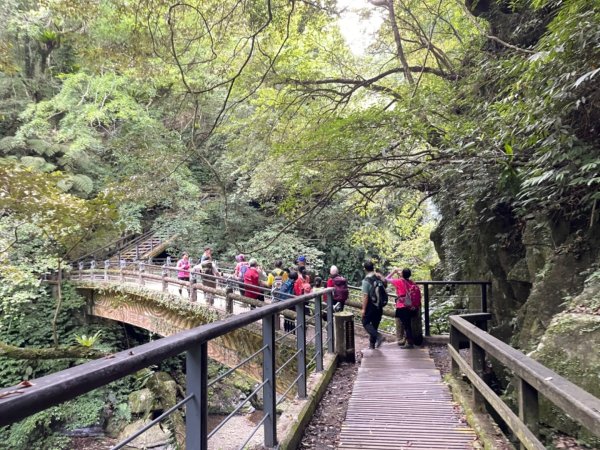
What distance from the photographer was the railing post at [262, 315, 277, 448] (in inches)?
109

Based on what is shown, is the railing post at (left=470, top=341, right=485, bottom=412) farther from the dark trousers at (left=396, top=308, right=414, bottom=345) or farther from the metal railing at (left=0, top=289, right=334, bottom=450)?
the dark trousers at (left=396, top=308, right=414, bottom=345)

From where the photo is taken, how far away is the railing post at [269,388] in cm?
276

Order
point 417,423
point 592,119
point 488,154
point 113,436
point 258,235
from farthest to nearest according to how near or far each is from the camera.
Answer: point 258,235 < point 113,436 < point 488,154 < point 592,119 < point 417,423

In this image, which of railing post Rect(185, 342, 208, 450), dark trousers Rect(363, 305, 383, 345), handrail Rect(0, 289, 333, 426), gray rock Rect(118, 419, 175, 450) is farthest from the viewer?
gray rock Rect(118, 419, 175, 450)

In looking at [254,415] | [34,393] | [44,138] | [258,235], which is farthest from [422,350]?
[44,138]

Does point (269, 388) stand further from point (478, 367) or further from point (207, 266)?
point (207, 266)

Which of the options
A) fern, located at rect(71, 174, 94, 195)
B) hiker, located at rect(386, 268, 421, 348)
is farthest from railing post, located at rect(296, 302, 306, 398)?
fern, located at rect(71, 174, 94, 195)

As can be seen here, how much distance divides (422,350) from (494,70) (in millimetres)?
4601

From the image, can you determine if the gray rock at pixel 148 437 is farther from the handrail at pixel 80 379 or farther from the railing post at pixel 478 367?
the handrail at pixel 80 379

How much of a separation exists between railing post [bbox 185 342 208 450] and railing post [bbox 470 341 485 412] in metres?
2.85

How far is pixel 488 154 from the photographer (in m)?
5.23

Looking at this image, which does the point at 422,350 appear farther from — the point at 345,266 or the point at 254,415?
the point at 345,266

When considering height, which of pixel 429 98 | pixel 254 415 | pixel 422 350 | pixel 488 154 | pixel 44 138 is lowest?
pixel 254 415

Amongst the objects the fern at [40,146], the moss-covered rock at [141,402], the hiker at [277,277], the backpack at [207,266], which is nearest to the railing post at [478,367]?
the hiker at [277,277]
